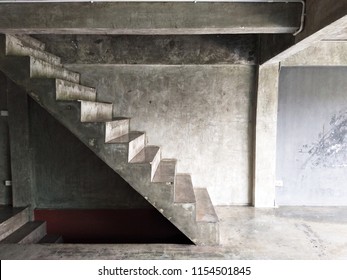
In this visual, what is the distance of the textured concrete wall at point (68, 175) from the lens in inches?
158

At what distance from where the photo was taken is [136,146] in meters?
3.24

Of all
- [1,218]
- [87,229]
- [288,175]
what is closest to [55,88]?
[1,218]

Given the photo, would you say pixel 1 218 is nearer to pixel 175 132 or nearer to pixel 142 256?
pixel 142 256

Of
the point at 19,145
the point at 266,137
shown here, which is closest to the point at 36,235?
the point at 19,145

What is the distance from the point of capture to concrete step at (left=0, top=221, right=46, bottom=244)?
130 inches

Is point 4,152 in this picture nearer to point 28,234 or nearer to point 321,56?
point 28,234

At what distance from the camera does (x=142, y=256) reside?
8.84ft

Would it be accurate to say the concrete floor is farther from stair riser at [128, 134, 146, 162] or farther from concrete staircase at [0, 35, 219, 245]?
stair riser at [128, 134, 146, 162]

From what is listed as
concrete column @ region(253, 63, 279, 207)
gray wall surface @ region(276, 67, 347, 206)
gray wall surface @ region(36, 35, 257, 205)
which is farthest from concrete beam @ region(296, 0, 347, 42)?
gray wall surface @ region(276, 67, 347, 206)

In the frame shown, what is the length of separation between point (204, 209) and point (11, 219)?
2345 mm

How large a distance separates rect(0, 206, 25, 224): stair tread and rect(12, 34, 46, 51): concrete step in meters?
2.05
